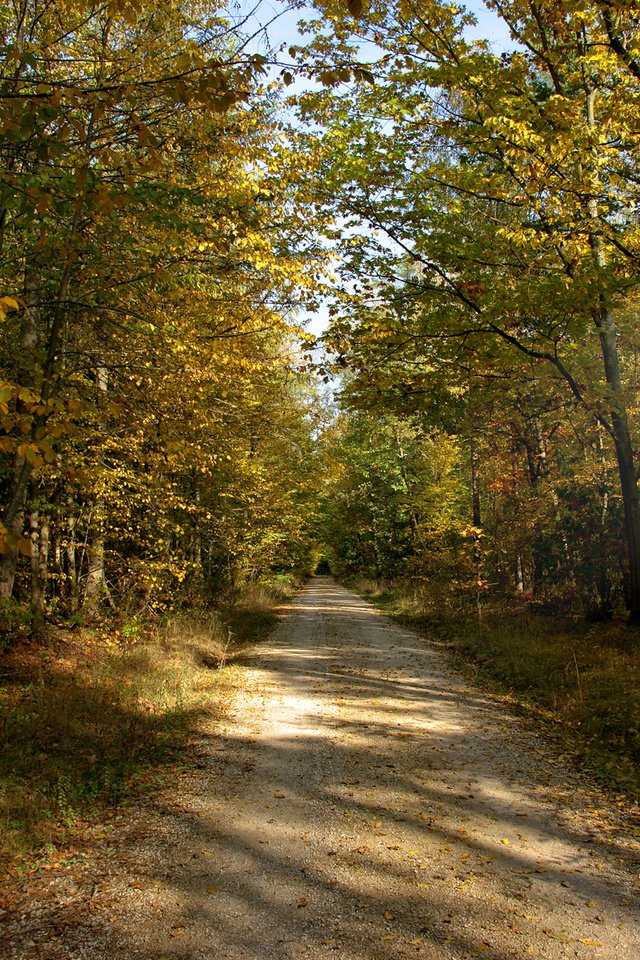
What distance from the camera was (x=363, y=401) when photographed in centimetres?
1117

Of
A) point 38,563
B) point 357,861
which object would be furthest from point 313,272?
point 357,861

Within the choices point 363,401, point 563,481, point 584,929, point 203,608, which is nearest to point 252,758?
point 584,929

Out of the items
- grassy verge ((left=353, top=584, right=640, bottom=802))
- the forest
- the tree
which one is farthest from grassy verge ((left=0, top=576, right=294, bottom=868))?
the tree

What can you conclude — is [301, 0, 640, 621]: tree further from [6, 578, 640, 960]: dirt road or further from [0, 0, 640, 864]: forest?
[6, 578, 640, 960]: dirt road

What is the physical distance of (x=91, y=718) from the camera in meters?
6.57

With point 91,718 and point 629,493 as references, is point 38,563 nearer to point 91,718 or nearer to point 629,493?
point 91,718

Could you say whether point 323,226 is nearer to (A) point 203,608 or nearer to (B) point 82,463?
(B) point 82,463

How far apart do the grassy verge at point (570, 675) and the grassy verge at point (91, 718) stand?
4502mm

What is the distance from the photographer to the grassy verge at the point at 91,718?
15.5 ft

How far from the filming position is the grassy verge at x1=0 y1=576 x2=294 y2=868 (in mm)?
4730

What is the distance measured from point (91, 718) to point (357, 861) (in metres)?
3.77

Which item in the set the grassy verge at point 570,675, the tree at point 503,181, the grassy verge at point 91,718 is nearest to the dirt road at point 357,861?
the grassy verge at point 91,718

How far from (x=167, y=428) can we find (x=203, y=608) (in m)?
7.92

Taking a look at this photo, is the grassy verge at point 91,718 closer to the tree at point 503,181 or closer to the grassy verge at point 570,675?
the grassy verge at point 570,675
